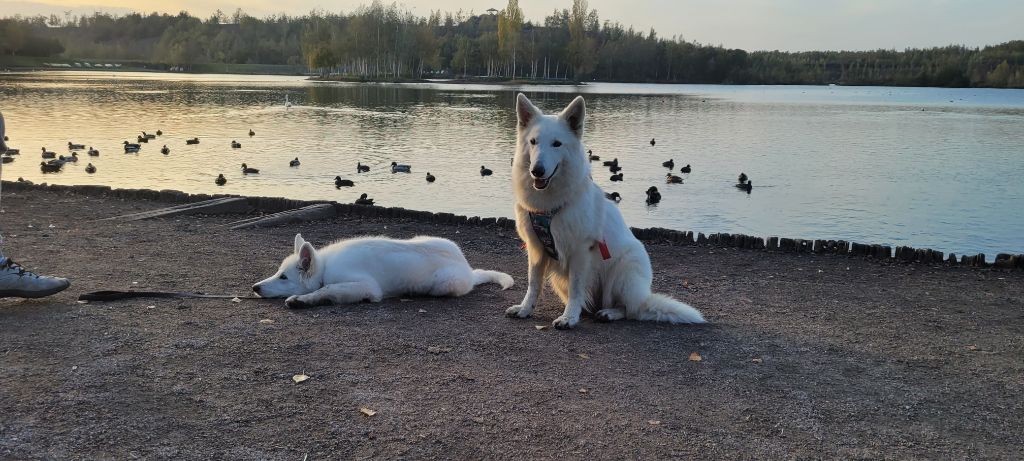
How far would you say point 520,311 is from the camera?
727 cm

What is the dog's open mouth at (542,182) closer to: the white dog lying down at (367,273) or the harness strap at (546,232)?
the harness strap at (546,232)

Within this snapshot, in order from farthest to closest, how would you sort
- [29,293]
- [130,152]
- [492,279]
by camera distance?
[130,152]
[492,279]
[29,293]

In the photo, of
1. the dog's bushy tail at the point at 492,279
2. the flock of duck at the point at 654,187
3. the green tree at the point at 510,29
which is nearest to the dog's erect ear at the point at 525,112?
the dog's bushy tail at the point at 492,279

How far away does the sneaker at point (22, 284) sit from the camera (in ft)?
21.6

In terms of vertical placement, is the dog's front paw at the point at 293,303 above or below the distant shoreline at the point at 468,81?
below

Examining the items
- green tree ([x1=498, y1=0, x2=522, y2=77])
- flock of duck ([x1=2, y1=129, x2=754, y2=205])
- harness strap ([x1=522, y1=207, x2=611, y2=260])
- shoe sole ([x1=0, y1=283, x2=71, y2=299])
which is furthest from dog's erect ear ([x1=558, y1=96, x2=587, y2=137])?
green tree ([x1=498, y1=0, x2=522, y2=77])

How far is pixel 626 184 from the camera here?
2530cm

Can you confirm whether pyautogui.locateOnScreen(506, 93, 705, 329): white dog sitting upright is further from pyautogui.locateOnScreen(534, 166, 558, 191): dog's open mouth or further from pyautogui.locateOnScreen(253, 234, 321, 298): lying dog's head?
pyautogui.locateOnScreen(253, 234, 321, 298): lying dog's head

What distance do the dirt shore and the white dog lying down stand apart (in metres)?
0.18

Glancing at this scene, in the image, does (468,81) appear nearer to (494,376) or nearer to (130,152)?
(130,152)

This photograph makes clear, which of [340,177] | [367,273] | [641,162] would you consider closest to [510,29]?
[641,162]

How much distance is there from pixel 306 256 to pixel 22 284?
2.42 m

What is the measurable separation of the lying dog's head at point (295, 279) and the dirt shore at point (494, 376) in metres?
Result: 0.26

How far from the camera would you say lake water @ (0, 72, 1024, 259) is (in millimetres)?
19891
